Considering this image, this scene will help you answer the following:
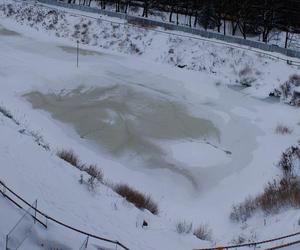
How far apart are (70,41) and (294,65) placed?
858 inches

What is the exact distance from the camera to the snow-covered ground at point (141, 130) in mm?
13727

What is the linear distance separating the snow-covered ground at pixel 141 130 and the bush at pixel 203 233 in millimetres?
426

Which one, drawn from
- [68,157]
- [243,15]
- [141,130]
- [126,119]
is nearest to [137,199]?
[68,157]

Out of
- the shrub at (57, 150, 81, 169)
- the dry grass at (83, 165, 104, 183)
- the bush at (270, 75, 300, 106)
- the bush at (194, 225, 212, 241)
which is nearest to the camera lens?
the bush at (194, 225, 212, 241)

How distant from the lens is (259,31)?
53.2 metres

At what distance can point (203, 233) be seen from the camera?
15.0 meters

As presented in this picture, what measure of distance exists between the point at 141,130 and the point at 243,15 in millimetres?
30504

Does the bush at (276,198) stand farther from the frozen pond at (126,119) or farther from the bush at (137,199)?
the frozen pond at (126,119)

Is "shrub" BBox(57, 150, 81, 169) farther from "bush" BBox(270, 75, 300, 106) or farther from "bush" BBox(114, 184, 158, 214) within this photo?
"bush" BBox(270, 75, 300, 106)

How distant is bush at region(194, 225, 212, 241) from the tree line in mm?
35468

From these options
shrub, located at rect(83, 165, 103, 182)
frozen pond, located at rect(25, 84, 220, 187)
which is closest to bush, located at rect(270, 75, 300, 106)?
frozen pond, located at rect(25, 84, 220, 187)

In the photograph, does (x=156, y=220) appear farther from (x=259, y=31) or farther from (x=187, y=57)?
(x=259, y=31)

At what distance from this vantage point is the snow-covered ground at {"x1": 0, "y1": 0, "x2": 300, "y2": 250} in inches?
540

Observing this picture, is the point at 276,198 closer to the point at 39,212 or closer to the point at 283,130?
the point at 39,212
